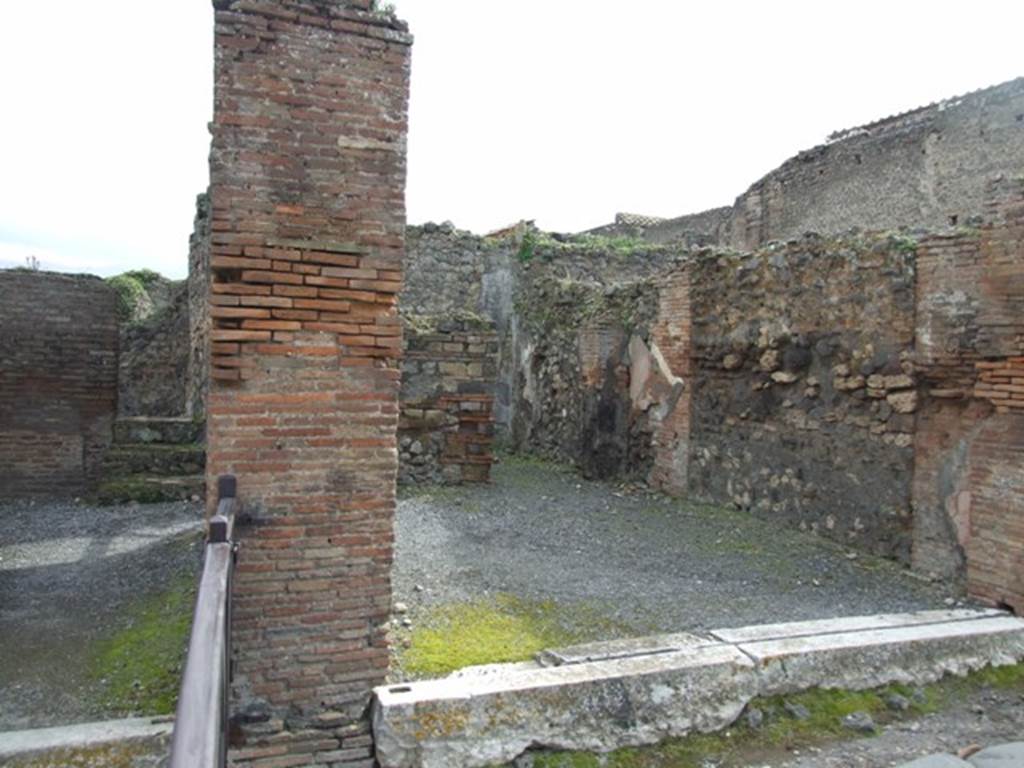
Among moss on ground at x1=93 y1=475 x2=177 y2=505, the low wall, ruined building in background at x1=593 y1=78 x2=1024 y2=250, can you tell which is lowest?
moss on ground at x1=93 y1=475 x2=177 y2=505

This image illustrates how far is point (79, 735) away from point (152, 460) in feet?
19.4

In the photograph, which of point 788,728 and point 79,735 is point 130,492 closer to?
point 79,735

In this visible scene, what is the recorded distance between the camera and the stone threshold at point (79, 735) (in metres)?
3.02

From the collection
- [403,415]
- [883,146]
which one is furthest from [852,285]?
[883,146]

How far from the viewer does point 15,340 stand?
8.84 meters

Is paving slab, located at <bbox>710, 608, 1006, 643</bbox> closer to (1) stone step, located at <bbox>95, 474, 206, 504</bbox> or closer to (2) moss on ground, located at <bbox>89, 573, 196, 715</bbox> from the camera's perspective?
(2) moss on ground, located at <bbox>89, 573, 196, 715</bbox>

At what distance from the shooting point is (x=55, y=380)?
894cm

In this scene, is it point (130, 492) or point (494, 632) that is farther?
point (130, 492)

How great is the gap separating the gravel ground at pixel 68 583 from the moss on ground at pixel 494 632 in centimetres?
154

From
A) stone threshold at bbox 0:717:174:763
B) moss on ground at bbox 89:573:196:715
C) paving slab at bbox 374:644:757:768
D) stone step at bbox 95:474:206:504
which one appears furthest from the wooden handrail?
stone step at bbox 95:474:206:504

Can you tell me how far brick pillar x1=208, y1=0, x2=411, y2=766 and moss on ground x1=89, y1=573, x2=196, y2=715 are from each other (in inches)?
27.2

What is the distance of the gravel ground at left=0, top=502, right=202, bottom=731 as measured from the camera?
371 cm

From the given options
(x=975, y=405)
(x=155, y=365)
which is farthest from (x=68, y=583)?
(x=155, y=365)

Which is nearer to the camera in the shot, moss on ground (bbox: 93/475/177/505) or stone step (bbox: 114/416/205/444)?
moss on ground (bbox: 93/475/177/505)
